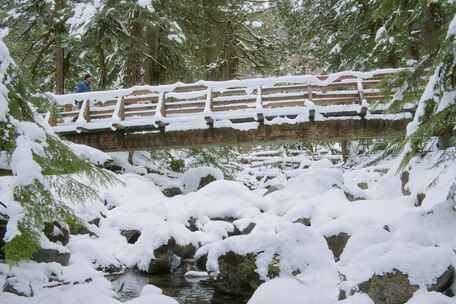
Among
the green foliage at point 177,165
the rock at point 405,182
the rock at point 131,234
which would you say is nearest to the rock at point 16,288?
the rock at point 131,234

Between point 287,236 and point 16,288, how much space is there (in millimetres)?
4054

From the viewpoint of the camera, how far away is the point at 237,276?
816cm

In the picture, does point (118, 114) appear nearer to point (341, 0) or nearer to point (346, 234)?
point (346, 234)

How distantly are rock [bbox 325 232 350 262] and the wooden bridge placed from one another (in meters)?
4.46

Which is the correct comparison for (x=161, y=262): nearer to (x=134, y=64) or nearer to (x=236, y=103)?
(x=236, y=103)

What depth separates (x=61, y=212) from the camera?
14.4 feet

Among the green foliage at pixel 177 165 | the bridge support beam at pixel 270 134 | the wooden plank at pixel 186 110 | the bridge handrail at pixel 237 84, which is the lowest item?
the bridge support beam at pixel 270 134

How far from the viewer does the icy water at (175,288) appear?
789 centimetres

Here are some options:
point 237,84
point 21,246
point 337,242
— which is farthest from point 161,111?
point 21,246

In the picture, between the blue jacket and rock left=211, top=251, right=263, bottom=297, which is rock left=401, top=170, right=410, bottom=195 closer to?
rock left=211, top=251, right=263, bottom=297

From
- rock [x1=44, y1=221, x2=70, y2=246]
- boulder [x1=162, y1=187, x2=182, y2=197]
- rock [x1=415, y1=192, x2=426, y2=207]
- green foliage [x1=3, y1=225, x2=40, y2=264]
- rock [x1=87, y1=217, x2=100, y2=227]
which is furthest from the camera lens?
boulder [x1=162, y1=187, x2=182, y2=197]

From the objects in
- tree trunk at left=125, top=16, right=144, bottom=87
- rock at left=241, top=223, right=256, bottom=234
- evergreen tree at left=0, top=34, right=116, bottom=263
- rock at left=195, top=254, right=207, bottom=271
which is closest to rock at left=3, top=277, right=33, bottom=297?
evergreen tree at left=0, top=34, right=116, bottom=263

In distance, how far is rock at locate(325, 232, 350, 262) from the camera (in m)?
8.79

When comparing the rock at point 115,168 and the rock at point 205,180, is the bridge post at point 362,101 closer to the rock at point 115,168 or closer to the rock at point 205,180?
the rock at point 205,180
